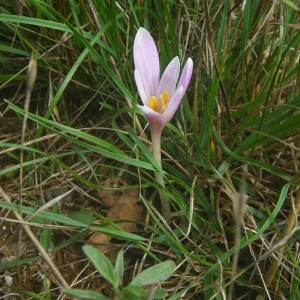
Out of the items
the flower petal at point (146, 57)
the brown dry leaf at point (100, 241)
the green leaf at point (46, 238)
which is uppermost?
the flower petal at point (146, 57)

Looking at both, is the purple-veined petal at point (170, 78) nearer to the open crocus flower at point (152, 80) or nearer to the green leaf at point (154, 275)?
the open crocus flower at point (152, 80)

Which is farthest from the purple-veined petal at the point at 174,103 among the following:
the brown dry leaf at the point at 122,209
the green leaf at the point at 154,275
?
the brown dry leaf at the point at 122,209

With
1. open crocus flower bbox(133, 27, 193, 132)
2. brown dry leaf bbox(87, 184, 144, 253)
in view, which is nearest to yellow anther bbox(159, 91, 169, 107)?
open crocus flower bbox(133, 27, 193, 132)

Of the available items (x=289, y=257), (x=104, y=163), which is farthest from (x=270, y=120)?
Answer: (x=104, y=163)

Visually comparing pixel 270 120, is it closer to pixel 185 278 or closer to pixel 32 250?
pixel 185 278

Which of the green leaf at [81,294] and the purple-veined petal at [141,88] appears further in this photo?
the purple-veined petal at [141,88]

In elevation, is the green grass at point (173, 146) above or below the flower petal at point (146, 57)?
below
